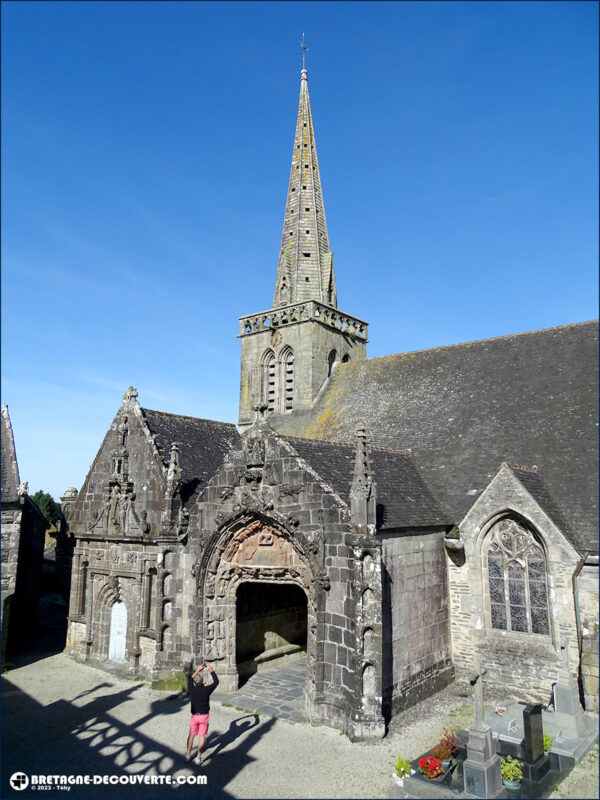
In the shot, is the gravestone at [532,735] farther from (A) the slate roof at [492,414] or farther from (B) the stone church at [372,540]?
(A) the slate roof at [492,414]

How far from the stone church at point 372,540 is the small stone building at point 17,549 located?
1.79 metres

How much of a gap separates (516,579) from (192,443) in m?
10.2

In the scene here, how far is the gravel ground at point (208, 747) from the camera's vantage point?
30.4 feet

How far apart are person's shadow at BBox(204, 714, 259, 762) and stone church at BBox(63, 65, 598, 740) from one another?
1286mm

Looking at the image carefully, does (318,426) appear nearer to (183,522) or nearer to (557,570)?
(183,522)

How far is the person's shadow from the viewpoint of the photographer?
1059 centimetres

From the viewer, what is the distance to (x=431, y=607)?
1397 centimetres

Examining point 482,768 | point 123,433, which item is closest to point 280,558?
point 482,768

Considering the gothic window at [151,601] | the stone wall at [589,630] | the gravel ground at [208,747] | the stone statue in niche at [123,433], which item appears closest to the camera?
the gravel ground at [208,747]

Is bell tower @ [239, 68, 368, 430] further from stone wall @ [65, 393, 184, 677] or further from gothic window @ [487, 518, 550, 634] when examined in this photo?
gothic window @ [487, 518, 550, 634]

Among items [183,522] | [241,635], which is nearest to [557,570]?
[241,635]

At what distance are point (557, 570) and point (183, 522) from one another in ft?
30.2

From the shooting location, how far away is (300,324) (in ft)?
83.2

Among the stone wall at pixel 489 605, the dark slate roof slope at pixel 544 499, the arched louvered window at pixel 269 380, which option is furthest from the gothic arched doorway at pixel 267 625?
the arched louvered window at pixel 269 380
